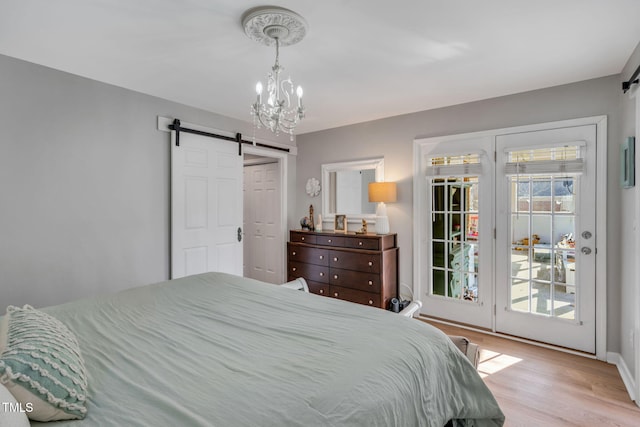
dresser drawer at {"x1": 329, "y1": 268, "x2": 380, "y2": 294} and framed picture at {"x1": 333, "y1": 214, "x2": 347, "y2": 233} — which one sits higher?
framed picture at {"x1": 333, "y1": 214, "x2": 347, "y2": 233}

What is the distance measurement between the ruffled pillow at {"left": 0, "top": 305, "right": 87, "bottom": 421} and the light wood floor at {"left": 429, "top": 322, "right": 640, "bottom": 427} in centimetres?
225

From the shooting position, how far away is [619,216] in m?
2.67

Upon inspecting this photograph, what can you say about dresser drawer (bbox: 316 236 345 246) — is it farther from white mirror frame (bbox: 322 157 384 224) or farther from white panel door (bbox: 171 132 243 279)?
white panel door (bbox: 171 132 243 279)

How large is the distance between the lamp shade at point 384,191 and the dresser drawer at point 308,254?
922mm

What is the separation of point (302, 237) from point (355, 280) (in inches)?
38.6

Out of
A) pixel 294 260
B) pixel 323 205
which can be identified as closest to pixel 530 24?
pixel 323 205

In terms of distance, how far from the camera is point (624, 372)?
246 cm

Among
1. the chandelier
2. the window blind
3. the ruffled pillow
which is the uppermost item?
the chandelier

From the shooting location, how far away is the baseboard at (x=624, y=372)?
220 cm

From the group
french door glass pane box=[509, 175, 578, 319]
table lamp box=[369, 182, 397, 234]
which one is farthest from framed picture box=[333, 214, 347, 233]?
french door glass pane box=[509, 175, 578, 319]

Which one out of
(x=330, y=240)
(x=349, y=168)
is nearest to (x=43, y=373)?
(x=330, y=240)

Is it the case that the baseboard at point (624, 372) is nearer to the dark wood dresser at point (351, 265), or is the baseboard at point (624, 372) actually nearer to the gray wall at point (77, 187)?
the dark wood dresser at point (351, 265)

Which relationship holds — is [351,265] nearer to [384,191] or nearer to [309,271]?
[309,271]

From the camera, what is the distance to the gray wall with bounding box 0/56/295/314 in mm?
2438
